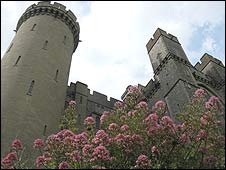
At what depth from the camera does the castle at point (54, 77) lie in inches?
641

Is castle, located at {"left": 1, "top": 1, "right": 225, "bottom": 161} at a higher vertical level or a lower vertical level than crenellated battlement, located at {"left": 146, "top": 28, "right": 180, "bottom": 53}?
lower

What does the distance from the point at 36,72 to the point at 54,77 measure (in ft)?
4.38

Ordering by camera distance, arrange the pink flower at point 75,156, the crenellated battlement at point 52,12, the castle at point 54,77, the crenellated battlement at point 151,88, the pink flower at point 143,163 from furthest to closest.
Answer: the crenellated battlement at point 151,88 < the crenellated battlement at point 52,12 < the castle at point 54,77 < the pink flower at point 75,156 < the pink flower at point 143,163

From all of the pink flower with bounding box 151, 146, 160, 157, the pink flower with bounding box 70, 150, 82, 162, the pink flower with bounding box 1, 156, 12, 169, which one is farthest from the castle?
the pink flower with bounding box 151, 146, 160, 157

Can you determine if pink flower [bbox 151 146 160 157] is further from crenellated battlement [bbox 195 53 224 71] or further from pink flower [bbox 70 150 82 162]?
crenellated battlement [bbox 195 53 224 71]

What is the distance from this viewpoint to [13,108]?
16.1 meters

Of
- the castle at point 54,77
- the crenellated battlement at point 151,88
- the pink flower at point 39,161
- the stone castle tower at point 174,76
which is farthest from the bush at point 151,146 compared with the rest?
the crenellated battlement at point 151,88

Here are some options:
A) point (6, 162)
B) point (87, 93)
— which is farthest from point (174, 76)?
point (6, 162)

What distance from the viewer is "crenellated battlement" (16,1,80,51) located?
77.2 feet

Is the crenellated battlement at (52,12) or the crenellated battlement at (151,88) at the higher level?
the crenellated battlement at (52,12)

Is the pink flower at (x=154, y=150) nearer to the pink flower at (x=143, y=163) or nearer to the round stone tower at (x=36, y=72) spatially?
the pink flower at (x=143, y=163)

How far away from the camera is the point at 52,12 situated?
23.6 meters

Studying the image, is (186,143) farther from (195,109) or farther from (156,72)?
(156,72)

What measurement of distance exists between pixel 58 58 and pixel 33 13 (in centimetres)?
485
